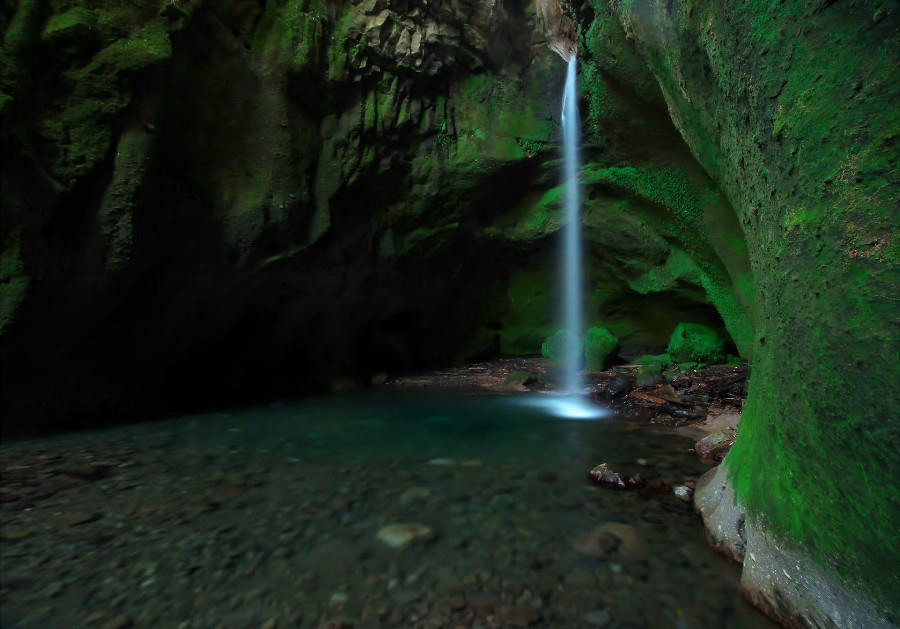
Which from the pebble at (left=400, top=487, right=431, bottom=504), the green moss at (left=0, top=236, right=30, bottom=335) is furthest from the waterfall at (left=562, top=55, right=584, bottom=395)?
the green moss at (left=0, top=236, right=30, bottom=335)

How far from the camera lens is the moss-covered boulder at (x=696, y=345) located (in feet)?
27.7

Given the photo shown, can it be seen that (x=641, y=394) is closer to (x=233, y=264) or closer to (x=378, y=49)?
(x=233, y=264)

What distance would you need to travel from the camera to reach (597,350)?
29.0 feet

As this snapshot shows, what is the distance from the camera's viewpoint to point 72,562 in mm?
1857

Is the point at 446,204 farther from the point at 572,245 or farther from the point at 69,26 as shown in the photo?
the point at 69,26

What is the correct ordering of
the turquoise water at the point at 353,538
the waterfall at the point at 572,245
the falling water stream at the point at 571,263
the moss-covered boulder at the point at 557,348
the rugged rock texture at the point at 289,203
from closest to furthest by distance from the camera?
the turquoise water at the point at 353,538
the rugged rock texture at the point at 289,203
the falling water stream at the point at 571,263
the waterfall at the point at 572,245
the moss-covered boulder at the point at 557,348

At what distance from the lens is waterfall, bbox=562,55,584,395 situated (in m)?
8.39

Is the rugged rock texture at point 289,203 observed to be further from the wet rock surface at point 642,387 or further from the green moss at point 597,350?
the green moss at point 597,350

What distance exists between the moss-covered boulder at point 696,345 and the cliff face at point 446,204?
2.48 feet

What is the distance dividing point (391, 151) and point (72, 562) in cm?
693

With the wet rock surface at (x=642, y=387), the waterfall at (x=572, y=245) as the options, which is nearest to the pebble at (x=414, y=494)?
the wet rock surface at (x=642, y=387)

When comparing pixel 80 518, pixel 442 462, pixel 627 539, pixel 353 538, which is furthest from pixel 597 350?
pixel 80 518

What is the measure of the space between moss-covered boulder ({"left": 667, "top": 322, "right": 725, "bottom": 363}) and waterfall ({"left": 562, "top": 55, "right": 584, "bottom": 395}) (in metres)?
1.83

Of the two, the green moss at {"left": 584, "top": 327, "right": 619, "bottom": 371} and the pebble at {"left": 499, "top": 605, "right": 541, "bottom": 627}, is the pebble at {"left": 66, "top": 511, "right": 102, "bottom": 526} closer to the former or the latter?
the pebble at {"left": 499, "top": 605, "right": 541, "bottom": 627}
